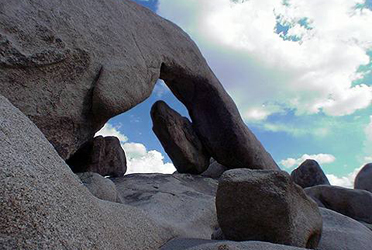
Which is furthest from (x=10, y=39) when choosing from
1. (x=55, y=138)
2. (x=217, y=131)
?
(x=217, y=131)

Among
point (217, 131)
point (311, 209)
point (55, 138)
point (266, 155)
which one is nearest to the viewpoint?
point (311, 209)

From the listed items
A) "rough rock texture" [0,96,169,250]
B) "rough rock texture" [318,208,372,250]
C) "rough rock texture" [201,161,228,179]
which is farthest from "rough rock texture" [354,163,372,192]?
"rough rock texture" [0,96,169,250]

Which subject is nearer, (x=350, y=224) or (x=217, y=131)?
(x=350, y=224)

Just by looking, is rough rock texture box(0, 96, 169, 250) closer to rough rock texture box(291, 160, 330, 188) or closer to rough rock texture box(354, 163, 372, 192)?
rough rock texture box(291, 160, 330, 188)

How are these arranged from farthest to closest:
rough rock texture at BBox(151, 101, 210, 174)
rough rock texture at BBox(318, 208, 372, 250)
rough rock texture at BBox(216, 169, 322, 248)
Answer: rough rock texture at BBox(151, 101, 210, 174) < rough rock texture at BBox(318, 208, 372, 250) < rough rock texture at BBox(216, 169, 322, 248)

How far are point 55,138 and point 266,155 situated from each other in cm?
431

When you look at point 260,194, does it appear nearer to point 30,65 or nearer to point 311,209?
point 311,209

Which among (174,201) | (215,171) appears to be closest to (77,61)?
(174,201)

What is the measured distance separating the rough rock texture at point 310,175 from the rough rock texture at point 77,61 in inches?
168

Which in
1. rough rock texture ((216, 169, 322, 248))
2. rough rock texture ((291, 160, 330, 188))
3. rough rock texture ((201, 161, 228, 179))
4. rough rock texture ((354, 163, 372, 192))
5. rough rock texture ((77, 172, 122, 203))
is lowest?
rough rock texture ((77, 172, 122, 203))

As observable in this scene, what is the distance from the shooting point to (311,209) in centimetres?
341

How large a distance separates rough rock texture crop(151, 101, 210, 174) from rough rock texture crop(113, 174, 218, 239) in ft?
1.23

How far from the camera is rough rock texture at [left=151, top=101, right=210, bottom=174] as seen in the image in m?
6.58

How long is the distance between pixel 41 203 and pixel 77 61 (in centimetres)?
293
